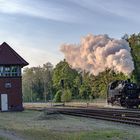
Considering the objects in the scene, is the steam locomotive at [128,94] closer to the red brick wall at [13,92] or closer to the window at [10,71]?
the red brick wall at [13,92]

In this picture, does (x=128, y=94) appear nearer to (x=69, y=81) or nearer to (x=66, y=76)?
(x=69, y=81)

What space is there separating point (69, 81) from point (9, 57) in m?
74.3

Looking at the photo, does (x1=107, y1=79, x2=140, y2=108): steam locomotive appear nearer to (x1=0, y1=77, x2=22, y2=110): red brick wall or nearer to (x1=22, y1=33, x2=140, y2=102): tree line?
(x1=0, y1=77, x2=22, y2=110): red brick wall

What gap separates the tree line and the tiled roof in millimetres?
17533

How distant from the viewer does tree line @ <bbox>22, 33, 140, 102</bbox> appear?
101m

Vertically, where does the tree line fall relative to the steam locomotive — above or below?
above

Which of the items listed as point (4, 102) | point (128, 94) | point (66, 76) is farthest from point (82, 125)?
point (66, 76)

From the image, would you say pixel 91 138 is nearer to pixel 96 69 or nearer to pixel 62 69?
pixel 96 69

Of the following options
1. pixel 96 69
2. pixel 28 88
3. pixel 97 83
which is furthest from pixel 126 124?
pixel 28 88

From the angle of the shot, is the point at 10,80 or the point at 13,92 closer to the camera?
the point at 10,80

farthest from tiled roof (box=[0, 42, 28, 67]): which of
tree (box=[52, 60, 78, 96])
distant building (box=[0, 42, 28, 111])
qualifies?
tree (box=[52, 60, 78, 96])

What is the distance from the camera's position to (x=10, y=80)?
60562 millimetres

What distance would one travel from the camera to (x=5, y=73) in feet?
199

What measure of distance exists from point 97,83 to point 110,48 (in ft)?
196
